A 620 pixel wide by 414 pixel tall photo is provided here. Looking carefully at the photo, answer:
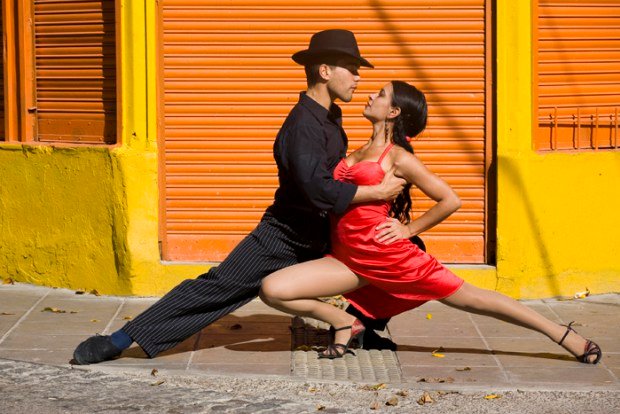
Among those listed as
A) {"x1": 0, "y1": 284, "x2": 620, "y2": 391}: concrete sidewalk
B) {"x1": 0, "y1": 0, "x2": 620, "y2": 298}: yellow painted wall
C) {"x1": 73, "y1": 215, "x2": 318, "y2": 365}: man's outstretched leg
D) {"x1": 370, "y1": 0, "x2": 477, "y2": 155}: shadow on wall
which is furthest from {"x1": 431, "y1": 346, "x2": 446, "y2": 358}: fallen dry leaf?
{"x1": 370, "y1": 0, "x2": 477, "y2": 155}: shadow on wall

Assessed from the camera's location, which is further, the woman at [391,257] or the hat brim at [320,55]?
the hat brim at [320,55]

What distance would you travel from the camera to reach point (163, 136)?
972 cm

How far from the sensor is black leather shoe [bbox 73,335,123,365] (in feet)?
24.3

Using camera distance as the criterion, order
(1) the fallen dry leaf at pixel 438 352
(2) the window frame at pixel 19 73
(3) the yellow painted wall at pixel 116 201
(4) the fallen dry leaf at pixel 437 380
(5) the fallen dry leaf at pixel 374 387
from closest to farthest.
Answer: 1. (5) the fallen dry leaf at pixel 374 387
2. (4) the fallen dry leaf at pixel 437 380
3. (1) the fallen dry leaf at pixel 438 352
4. (3) the yellow painted wall at pixel 116 201
5. (2) the window frame at pixel 19 73

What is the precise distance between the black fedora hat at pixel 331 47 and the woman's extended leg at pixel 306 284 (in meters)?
1.15

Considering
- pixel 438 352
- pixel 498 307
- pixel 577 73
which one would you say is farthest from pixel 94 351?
pixel 577 73

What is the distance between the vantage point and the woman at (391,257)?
727cm

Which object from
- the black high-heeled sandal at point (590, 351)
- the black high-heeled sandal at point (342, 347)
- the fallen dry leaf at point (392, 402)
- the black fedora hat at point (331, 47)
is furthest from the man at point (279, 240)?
the black high-heeled sandal at point (590, 351)

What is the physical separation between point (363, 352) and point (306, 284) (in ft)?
2.31

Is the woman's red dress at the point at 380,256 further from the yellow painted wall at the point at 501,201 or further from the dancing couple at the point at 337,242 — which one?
the yellow painted wall at the point at 501,201

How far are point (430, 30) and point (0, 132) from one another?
351 centimetres

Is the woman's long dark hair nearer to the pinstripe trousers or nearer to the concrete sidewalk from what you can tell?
the pinstripe trousers

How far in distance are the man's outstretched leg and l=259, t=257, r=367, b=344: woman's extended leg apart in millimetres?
142

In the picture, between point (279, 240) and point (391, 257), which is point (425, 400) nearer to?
point (391, 257)
